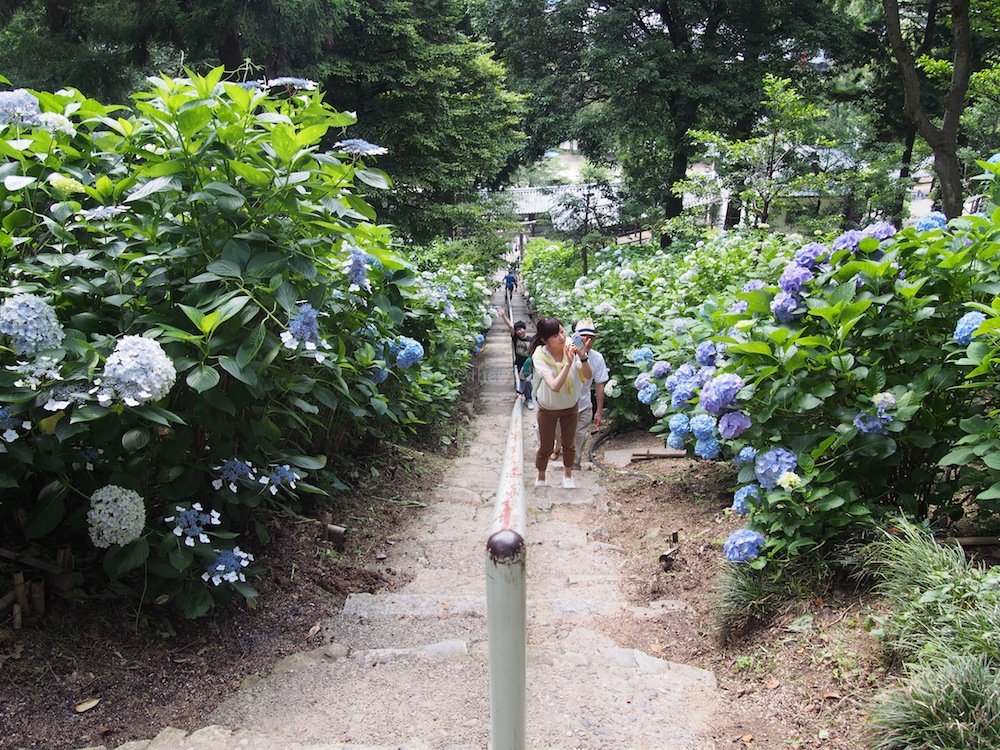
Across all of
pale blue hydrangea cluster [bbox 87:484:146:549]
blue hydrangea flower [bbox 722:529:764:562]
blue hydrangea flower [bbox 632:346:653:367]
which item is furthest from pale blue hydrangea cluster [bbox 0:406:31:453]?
blue hydrangea flower [bbox 632:346:653:367]

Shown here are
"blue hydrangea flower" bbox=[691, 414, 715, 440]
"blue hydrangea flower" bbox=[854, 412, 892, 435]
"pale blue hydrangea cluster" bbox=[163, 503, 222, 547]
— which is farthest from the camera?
"blue hydrangea flower" bbox=[691, 414, 715, 440]

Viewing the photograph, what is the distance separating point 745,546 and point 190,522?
1.95 meters

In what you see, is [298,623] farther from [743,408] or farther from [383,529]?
[743,408]

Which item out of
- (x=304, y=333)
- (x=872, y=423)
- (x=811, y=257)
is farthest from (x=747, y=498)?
(x=304, y=333)

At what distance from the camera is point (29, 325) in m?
1.99

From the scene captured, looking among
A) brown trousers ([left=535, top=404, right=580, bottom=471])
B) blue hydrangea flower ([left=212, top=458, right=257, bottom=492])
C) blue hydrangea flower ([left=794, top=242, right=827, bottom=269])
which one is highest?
blue hydrangea flower ([left=794, top=242, right=827, bottom=269])

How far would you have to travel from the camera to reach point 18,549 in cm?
240

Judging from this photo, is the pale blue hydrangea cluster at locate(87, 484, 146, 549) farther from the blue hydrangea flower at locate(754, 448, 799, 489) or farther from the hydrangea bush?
the blue hydrangea flower at locate(754, 448, 799, 489)

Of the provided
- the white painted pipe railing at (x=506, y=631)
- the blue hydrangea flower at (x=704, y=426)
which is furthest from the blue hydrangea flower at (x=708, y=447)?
the white painted pipe railing at (x=506, y=631)

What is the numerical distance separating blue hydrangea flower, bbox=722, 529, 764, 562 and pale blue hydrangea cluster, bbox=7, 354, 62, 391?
2.27 meters

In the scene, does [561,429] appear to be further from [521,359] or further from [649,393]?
[521,359]

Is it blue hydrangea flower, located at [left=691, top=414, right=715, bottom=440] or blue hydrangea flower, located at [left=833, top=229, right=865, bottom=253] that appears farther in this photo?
blue hydrangea flower, located at [left=691, top=414, right=715, bottom=440]

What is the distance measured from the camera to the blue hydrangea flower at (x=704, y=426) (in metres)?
3.80

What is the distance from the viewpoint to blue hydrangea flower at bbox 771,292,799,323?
9.01 ft
